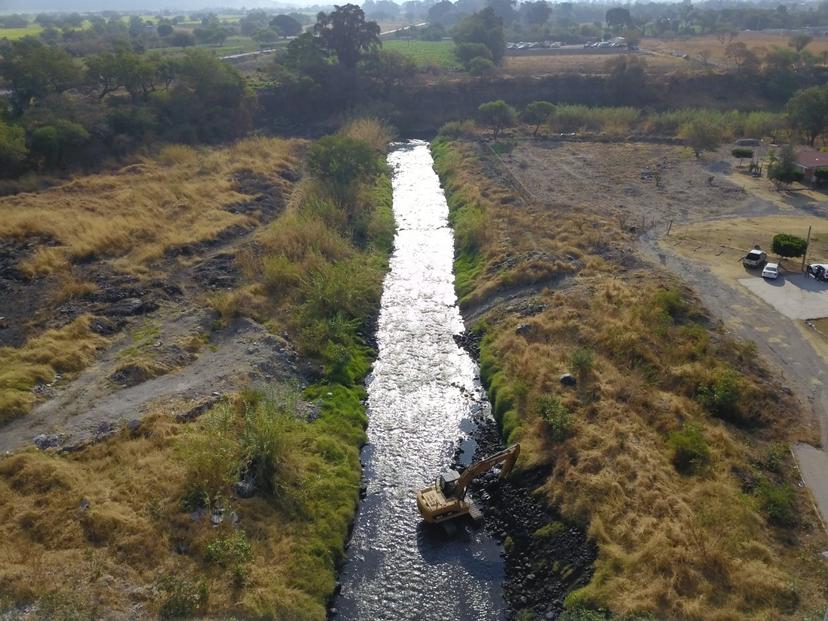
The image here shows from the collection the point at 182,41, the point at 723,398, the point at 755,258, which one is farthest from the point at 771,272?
the point at 182,41

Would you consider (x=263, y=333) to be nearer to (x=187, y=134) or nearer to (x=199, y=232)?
(x=199, y=232)

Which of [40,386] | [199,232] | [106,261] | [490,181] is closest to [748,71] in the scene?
[490,181]

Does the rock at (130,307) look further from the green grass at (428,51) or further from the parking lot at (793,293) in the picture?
the green grass at (428,51)

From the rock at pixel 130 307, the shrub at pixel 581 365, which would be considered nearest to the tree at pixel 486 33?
the rock at pixel 130 307

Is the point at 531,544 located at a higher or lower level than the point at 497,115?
lower

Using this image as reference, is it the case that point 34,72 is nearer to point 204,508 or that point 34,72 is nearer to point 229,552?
point 204,508

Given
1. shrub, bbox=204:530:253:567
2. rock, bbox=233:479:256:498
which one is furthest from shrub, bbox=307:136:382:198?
shrub, bbox=204:530:253:567

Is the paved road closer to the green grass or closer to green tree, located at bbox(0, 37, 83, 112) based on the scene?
green tree, located at bbox(0, 37, 83, 112)
